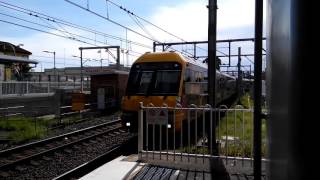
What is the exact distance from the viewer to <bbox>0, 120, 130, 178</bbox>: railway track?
1080 centimetres

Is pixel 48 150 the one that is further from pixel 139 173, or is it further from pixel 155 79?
pixel 139 173

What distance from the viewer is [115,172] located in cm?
811

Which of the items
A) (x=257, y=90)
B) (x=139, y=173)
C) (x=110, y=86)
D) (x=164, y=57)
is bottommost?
(x=139, y=173)

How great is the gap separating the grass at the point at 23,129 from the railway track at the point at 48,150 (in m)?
1.55

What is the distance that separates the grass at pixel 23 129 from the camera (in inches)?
666

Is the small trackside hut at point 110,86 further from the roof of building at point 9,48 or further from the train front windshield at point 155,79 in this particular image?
the train front windshield at point 155,79

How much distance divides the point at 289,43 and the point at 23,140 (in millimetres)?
16003

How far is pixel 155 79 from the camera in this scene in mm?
15711

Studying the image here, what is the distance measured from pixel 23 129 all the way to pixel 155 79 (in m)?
7.12

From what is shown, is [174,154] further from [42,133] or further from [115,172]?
[42,133]

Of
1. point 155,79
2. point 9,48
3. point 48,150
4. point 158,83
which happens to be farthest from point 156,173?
point 9,48

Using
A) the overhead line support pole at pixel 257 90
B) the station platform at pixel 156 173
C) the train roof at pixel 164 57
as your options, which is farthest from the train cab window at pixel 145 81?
the overhead line support pole at pixel 257 90

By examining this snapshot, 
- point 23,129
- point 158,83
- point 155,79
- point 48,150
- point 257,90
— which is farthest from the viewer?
point 23,129

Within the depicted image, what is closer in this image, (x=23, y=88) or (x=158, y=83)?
(x=158, y=83)
